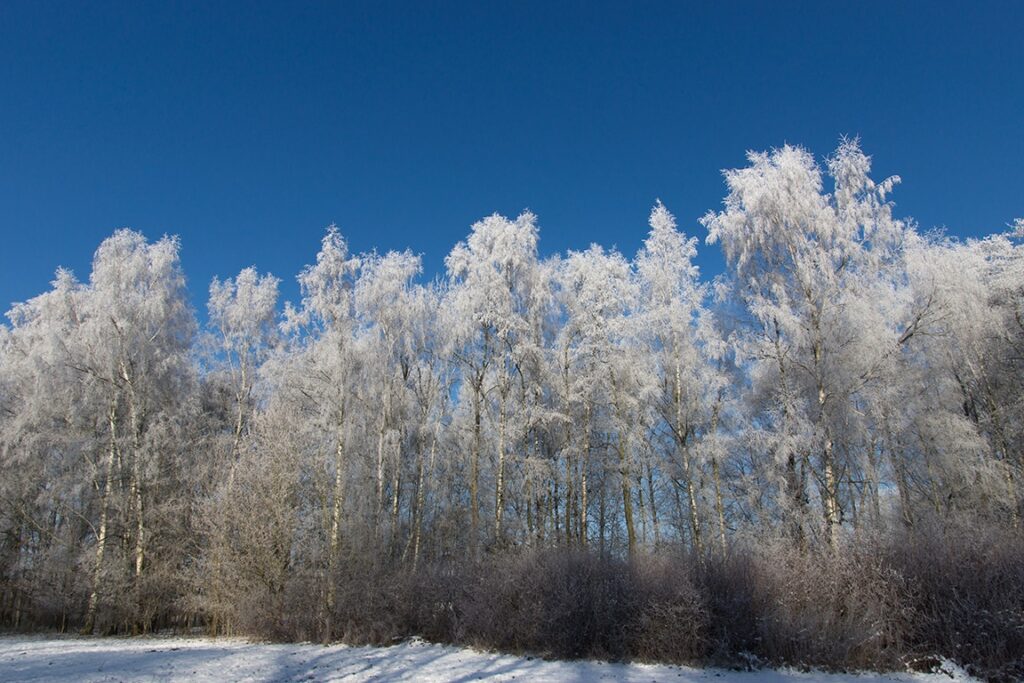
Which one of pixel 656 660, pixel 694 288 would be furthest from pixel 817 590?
pixel 694 288

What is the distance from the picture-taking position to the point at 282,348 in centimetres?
2702

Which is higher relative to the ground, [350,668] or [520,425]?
[520,425]

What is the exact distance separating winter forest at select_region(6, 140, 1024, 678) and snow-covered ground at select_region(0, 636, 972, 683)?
38.8 inches

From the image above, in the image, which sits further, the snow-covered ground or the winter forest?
the winter forest

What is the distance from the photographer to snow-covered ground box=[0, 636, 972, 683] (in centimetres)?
954

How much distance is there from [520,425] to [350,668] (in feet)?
33.1

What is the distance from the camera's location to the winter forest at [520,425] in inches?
590

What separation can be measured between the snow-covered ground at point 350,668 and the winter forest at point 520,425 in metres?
0.99

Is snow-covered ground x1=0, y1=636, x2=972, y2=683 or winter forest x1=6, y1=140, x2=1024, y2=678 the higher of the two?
winter forest x1=6, y1=140, x2=1024, y2=678

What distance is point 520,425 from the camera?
66.6ft

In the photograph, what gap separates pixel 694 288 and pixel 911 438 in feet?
29.1

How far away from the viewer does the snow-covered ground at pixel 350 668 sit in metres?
9.54

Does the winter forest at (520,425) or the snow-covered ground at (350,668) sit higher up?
the winter forest at (520,425)

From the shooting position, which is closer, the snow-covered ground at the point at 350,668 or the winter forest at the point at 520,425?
the snow-covered ground at the point at 350,668
